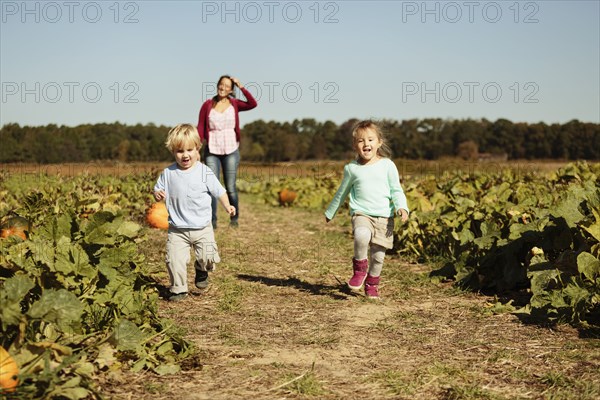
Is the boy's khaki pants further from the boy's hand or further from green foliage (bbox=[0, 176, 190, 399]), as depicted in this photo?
green foliage (bbox=[0, 176, 190, 399])

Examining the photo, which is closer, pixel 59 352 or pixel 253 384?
pixel 59 352

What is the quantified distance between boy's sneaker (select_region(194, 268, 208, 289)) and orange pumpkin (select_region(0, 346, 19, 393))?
2.69 metres

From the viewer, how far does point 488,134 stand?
137 ft

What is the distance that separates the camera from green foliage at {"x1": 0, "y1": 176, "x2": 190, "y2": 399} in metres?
2.86

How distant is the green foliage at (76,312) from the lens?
286cm

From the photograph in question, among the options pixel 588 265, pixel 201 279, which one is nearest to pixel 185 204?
pixel 201 279

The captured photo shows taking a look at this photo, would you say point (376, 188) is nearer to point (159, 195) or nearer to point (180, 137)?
point (180, 137)

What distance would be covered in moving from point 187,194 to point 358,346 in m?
2.00

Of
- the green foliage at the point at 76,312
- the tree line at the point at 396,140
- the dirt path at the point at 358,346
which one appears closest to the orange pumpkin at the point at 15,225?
the dirt path at the point at 358,346

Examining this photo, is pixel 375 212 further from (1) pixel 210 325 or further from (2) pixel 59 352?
(2) pixel 59 352

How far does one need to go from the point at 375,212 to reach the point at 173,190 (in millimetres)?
1613

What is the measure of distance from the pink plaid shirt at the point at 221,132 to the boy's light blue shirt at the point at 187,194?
3.23 metres

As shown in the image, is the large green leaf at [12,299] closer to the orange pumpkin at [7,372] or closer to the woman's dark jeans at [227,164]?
the orange pumpkin at [7,372]

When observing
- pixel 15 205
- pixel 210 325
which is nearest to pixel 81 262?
pixel 210 325
